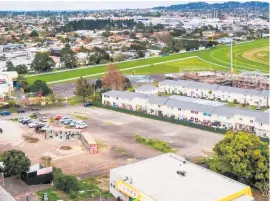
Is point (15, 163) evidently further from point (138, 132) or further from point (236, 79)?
point (236, 79)

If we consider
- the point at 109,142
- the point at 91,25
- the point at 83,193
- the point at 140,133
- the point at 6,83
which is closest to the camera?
the point at 83,193

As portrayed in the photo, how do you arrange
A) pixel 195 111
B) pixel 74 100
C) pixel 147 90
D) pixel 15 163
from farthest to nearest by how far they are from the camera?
pixel 147 90 < pixel 74 100 < pixel 195 111 < pixel 15 163

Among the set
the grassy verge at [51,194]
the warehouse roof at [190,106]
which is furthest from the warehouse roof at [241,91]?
the grassy verge at [51,194]

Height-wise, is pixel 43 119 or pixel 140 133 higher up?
pixel 43 119

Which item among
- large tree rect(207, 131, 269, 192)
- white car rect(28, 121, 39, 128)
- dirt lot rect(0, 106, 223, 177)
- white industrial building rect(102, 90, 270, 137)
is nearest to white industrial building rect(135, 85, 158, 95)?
white industrial building rect(102, 90, 270, 137)

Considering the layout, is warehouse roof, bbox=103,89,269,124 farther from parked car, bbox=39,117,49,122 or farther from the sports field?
the sports field

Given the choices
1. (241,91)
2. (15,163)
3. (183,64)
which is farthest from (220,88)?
(15,163)
